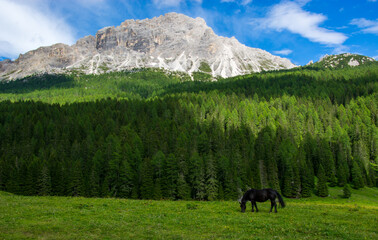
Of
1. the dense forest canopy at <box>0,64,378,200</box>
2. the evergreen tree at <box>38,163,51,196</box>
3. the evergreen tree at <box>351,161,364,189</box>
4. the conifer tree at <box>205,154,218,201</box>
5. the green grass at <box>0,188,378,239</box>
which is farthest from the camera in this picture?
the evergreen tree at <box>351,161,364,189</box>

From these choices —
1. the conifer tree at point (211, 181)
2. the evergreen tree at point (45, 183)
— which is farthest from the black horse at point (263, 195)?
the evergreen tree at point (45, 183)

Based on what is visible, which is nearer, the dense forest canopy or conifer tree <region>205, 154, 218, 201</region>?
conifer tree <region>205, 154, 218, 201</region>

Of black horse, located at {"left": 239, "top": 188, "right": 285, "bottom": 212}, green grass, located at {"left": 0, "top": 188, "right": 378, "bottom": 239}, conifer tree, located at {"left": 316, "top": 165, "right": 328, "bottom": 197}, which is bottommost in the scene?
conifer tree, located at {"left": 316, "top": 165, "right": 328, "bottom": 197}

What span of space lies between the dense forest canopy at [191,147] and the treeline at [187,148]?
1.21 feet

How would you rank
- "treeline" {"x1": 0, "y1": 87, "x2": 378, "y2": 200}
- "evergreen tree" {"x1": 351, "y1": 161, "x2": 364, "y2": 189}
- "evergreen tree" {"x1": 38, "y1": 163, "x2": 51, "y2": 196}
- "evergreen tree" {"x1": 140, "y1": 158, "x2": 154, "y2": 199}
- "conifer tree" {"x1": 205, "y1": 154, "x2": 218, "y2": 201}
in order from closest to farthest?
"evergreen tree" {"x1": 140, "y1": 158, "x2": 154, "y2": 199}
"conifer tree" {"x1": 205, "y1": 154, "x2": 218, "y2": 201}
"evergreen tree" {"x1": 38, "y1": 163, "x2": 51, "y2": 196}
"treeline" {"x1": 0, "y1": 87, "x2": 378, "y2": 200}
"evergreen tree" {"x1": 351, "y1": 161, "x2": 364, "y2": 189}

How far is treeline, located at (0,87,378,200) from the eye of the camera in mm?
72938

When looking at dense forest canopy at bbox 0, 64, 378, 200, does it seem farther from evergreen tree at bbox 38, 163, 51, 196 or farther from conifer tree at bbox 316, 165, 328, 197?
conifer tree at bbox 316, 165, 328, 197

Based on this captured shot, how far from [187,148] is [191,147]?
162cm

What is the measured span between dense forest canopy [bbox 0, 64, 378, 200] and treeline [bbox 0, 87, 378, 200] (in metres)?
0.37

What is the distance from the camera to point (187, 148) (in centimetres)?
9544

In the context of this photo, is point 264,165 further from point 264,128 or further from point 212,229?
point 212,229

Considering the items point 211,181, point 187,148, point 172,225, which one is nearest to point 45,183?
point 211,181

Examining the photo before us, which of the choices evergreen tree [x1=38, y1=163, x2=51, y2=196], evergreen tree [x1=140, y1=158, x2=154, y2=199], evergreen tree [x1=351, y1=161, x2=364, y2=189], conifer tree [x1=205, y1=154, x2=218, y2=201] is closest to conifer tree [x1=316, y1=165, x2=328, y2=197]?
evergreen tree [x1=351, y1=161, x2=364, y2=189]

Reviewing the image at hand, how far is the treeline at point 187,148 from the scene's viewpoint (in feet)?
239
